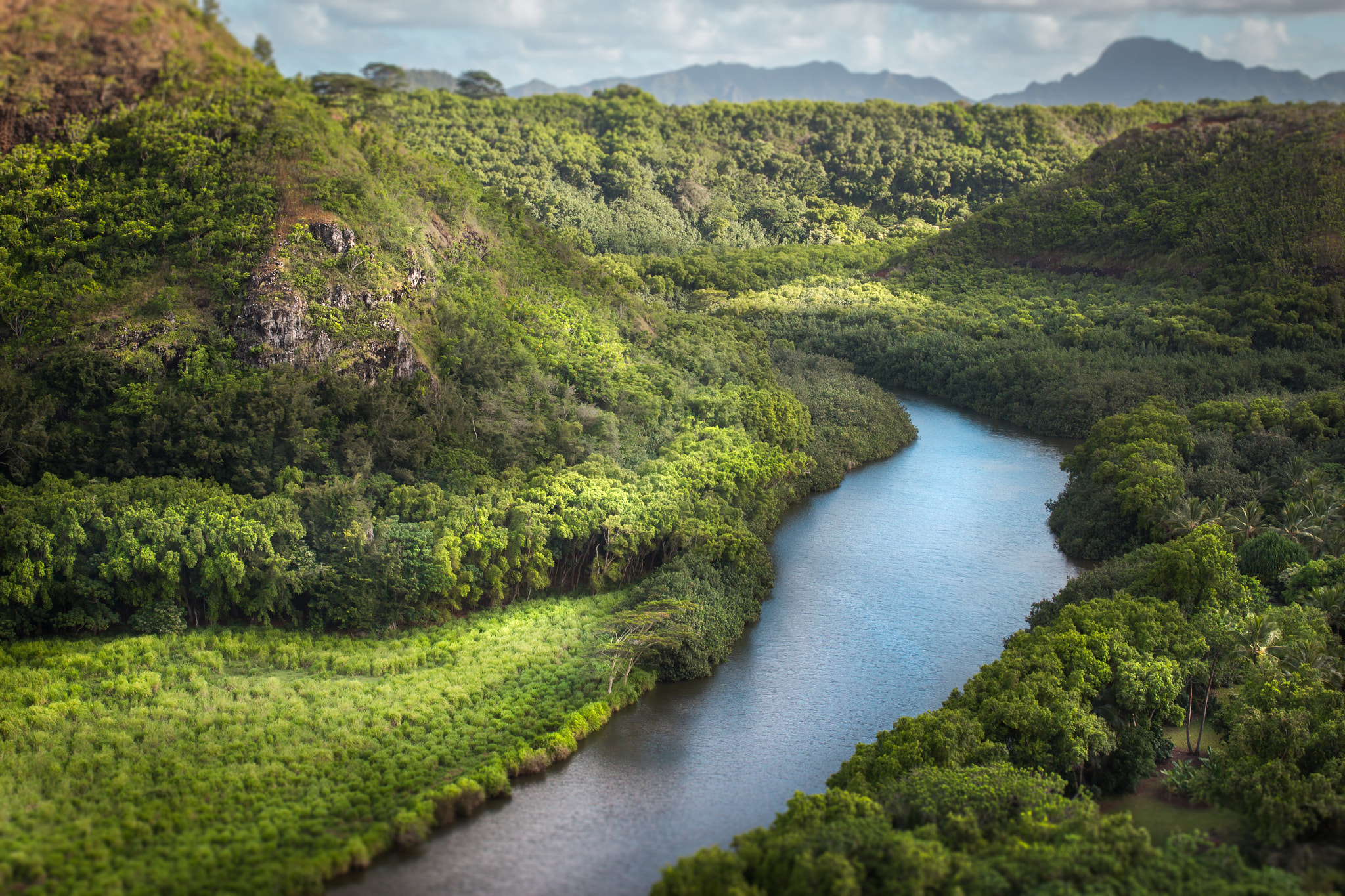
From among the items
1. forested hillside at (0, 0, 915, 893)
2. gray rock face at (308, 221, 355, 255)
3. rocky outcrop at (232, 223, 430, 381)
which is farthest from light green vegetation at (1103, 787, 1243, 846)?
gray rock face at (308, 221, 355, 255)

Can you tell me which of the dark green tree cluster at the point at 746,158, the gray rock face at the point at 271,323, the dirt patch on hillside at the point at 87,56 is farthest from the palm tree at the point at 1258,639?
the dark green tree cluster at the point at 746,158

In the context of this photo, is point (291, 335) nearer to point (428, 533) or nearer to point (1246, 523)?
point (428, 533)

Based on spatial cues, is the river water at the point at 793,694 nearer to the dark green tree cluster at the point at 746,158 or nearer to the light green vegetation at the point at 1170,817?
the light green vegetation at the point at 1170,817

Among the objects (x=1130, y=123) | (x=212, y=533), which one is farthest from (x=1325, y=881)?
(x=1130, y=123)

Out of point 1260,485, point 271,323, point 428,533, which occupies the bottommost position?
point 428,533

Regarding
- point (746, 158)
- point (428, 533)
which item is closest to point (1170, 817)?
point (428, 533)

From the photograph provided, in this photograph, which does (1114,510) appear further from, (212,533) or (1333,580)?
(212,533)
